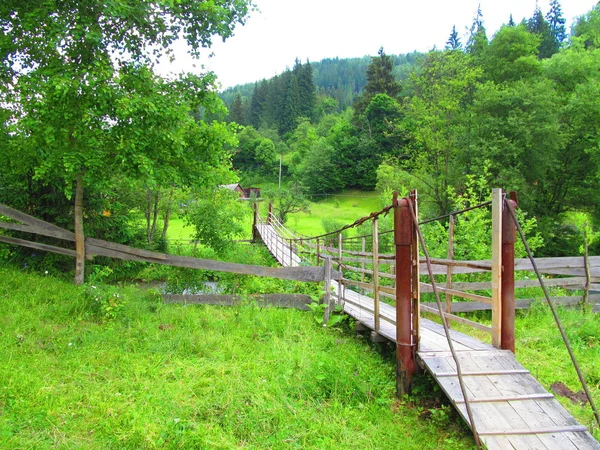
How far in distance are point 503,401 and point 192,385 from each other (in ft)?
8.55

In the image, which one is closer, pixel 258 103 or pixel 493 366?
pixel 493 366

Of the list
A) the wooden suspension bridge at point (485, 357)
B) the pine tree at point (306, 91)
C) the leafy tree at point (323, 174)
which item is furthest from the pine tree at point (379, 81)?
the wooden suspension bridge at point (485, 357)

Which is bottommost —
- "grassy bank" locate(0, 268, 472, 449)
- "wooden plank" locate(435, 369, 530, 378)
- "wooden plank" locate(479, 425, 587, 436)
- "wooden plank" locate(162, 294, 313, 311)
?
"grassy bank" locate(0, 268, 472, 449)

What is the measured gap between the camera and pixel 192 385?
11.7 ft

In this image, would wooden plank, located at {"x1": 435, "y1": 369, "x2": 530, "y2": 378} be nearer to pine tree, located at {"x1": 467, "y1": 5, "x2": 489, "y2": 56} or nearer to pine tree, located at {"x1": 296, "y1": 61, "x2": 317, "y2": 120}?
pine tree, located at {"x1": 467, "y1": 5, "x2": 489, "y2": 56}

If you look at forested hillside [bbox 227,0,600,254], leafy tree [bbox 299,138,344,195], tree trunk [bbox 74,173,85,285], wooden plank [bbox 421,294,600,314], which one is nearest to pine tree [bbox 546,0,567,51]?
forested hillside [bbox 227,0,600,254]

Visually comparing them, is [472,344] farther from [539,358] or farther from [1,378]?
[1,378]

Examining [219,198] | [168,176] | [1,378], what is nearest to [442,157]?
[219,198]

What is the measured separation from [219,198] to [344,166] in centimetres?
3887

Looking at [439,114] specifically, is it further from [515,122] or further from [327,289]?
[327,289]

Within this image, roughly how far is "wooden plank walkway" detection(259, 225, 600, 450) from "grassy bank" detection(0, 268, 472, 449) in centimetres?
31

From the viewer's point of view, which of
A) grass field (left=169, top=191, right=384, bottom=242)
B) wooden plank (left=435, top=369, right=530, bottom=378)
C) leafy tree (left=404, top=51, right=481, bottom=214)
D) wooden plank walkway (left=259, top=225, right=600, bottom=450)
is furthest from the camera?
grass field (left=169, top=191, right=384, bottom=242)

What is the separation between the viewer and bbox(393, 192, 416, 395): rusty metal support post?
341 centimetres

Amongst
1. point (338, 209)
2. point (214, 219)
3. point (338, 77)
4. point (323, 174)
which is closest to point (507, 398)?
point (214, 219)
